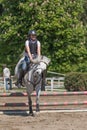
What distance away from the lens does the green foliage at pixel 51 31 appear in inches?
1254

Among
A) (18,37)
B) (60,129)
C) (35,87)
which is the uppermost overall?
(18,37)

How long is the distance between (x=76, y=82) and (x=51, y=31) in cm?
1659

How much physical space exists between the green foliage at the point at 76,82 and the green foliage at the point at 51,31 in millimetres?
15390

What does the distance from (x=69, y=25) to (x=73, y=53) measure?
1.95 metres

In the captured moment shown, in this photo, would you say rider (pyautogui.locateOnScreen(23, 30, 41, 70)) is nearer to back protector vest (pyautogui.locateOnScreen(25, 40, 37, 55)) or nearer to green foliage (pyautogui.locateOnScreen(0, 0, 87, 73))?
back protector vest (pyautogui.locateOnScreen(25, 40, 37, 55))

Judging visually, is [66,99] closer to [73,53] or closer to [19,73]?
[19,73]

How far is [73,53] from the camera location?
32344mm

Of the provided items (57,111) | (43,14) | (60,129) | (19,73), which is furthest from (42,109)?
(43,14)

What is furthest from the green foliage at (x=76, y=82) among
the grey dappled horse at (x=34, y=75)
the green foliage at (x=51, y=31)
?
the green foliage at (x=51, y=31)

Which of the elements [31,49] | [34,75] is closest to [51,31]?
[31,49]

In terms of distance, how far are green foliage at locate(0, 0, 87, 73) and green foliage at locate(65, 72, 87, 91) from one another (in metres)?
15.4

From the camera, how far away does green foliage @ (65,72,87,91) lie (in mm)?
15695

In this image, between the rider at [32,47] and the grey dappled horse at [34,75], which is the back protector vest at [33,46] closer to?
the rider at [32,47]

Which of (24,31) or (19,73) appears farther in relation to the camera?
(24,31)
